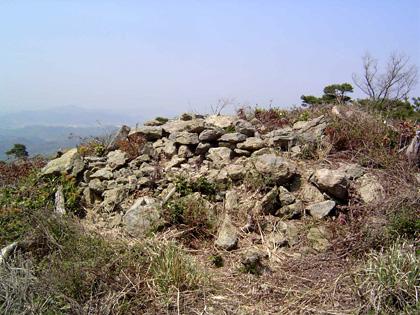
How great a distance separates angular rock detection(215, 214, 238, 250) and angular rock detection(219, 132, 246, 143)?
1781mm

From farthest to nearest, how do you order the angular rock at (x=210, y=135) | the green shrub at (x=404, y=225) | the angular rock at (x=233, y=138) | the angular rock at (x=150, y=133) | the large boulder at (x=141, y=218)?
the angular rock at (x=150, y=133)
the angular rock at (x=210, y=135)
the angular rock at (x=233, y=138)
the large boulder at (x=141, y=218)
the green shrub at (x=404, y=225)

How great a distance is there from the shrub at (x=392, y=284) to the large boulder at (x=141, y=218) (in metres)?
2.51

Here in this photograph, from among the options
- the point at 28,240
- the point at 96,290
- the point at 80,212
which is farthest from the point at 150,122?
the point at 96,290

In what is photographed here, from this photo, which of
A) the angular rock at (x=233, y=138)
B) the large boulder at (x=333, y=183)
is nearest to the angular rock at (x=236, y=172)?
the angular rock at (x=233, y=138)

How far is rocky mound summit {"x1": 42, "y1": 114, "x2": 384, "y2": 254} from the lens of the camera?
479 centimetres

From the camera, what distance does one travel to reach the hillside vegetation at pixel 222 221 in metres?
3.51

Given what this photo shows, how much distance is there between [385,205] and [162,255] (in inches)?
107

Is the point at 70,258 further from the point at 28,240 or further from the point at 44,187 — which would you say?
the point at 44,187

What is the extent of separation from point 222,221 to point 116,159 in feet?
8.31

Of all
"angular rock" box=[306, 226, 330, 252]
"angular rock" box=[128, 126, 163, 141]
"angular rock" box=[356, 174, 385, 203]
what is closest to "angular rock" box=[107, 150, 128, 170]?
"angular rock" box=[128, 126, 163, 141]

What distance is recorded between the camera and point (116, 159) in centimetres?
649

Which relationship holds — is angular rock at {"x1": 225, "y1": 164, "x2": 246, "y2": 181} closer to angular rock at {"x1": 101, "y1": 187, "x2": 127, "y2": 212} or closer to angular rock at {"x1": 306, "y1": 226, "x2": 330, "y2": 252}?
angular rock at {"x1": 306, "y1": 226, "x2": 330, "y2": 252}

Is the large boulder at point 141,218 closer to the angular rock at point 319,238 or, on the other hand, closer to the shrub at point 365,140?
the angular rock at point 319,238

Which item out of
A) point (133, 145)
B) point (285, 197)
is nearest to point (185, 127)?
point (133, 145)
